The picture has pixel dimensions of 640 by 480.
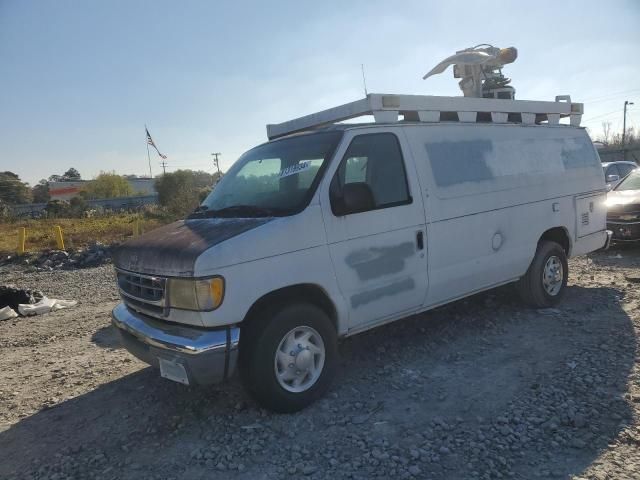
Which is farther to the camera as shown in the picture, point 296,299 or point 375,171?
point 375,171

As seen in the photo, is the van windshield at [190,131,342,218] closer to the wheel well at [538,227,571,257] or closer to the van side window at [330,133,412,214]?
the van side window at [330,133,412,214]

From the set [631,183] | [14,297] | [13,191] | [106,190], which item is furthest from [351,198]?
[13,191]

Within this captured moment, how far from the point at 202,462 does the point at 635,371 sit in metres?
3.50

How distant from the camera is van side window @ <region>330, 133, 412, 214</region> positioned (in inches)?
154

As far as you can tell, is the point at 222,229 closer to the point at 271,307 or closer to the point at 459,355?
the point at 271,307

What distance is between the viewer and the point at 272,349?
3.46 meters

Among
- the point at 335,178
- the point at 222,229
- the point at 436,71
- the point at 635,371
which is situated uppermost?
the point at 436,71

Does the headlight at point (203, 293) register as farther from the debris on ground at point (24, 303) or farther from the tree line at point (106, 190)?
the tree line at point (106, 190)

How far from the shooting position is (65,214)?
41344 millimetres

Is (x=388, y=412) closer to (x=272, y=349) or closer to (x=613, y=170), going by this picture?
(x=272, y=349)

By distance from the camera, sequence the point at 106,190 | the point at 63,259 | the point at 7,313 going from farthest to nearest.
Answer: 1. the point at 106,190
2. the point at 63,259
3. the point at 7,313

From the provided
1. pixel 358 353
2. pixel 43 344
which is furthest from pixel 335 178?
pixel 43 344

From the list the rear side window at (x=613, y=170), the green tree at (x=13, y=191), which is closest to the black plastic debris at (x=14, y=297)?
the rear side window at (x=613, y=170)

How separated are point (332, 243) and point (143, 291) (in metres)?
1.50
